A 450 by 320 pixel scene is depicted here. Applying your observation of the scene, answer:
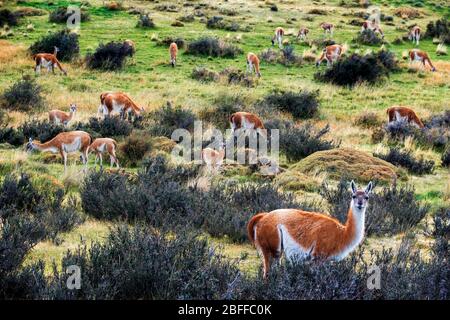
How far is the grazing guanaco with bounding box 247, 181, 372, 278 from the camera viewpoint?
5.64 metres

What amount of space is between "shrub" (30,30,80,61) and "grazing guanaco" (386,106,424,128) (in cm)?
1499

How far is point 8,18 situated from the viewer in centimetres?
3394

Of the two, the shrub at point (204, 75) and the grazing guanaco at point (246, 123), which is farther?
the shrub at point (204, 75)

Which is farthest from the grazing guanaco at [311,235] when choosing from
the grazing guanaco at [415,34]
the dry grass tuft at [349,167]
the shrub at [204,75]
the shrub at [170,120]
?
the grazing guanaco at [415,34]

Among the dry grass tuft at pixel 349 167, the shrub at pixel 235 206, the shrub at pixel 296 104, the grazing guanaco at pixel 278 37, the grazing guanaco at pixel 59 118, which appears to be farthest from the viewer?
the grazing guanaco at pixel 278 37

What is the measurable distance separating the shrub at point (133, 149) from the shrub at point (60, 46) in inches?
584

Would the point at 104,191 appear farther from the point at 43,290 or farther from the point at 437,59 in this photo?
the point at 437,59

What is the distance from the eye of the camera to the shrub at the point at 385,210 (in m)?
8.52

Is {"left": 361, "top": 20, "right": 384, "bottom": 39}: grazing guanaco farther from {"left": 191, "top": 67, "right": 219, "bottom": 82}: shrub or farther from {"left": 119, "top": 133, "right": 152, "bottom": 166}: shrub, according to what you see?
{"left": 119, "top": 133, "right": 152, "bottom": 166}: shrub

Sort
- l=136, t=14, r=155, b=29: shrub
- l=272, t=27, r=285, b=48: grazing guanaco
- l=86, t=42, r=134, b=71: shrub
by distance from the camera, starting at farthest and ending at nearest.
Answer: l=136, t=14, r=155, b=29: shrub → l=272, t=27, r=285, b=48: grazing guanaco → l=86, t=42, r=134, b=71: shrub

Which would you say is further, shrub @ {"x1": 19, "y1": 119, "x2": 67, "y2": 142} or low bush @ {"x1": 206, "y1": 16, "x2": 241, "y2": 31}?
A: low bush @ {"x1": 206, "y1": 16, "x2": 241, "y2": 31}

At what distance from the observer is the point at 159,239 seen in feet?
19.9

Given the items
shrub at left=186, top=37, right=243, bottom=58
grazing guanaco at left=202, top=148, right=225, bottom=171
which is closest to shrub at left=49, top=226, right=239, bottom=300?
grazing guanaco at left=202, top=148, right=225, bottom=171

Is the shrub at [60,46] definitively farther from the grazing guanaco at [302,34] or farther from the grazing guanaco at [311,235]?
the grazing guanaco at [311,235]
